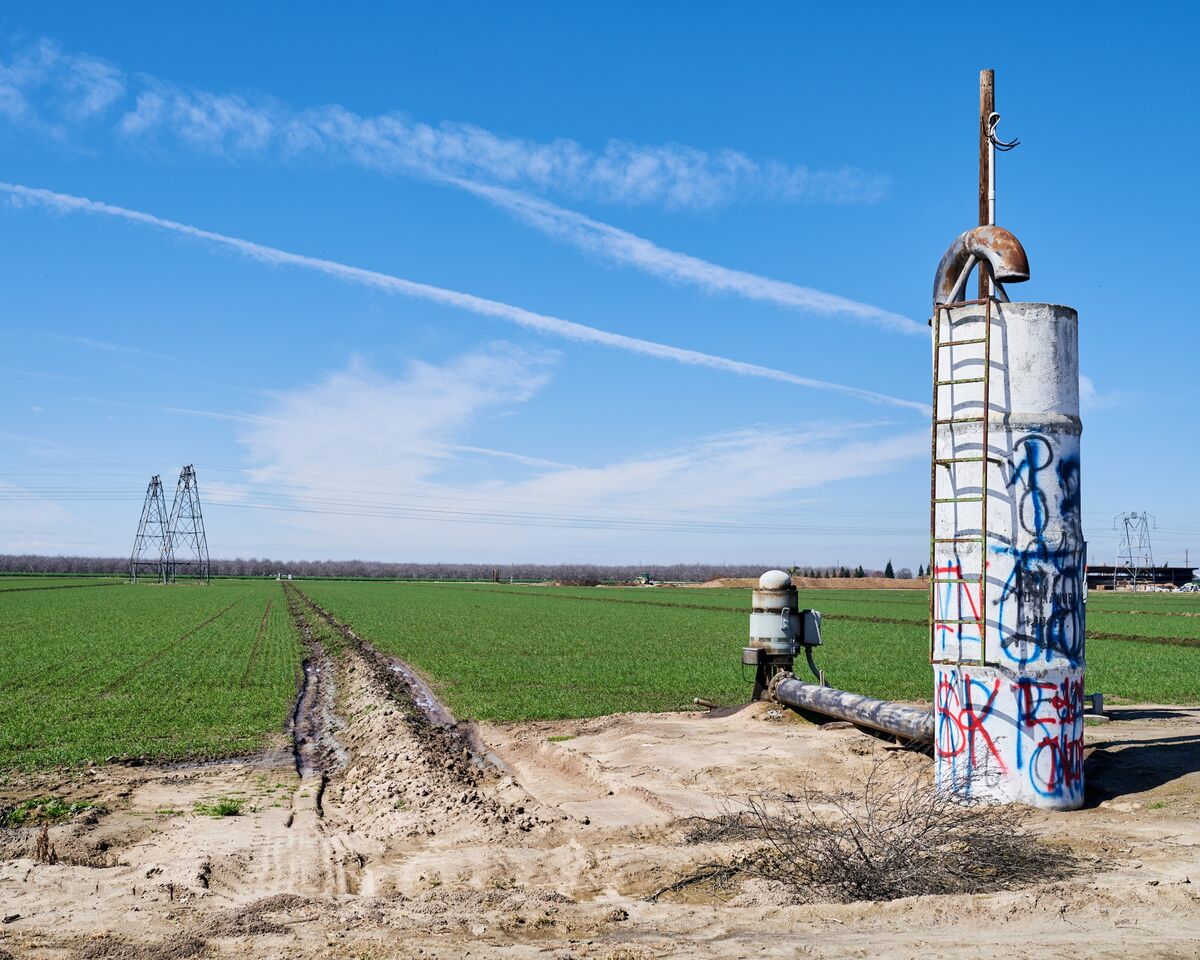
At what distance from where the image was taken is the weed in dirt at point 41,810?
1036cm

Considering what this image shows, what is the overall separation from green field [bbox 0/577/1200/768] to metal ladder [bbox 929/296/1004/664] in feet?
28.8

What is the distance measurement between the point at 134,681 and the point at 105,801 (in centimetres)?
1228

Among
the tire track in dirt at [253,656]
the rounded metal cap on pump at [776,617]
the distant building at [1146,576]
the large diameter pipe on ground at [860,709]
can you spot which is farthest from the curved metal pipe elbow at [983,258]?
the distant building at [1146,576]

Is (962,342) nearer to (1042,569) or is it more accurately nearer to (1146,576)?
(1042,569)

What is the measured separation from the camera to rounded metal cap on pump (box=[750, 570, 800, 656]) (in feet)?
54.6

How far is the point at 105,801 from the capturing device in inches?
448

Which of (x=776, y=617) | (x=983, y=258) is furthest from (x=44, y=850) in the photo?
(x=776, y=617)

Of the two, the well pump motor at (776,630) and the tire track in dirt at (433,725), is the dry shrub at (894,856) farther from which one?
the well pump motor at (776,630)

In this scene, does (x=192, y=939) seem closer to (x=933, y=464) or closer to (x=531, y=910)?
(x=531, y=910)

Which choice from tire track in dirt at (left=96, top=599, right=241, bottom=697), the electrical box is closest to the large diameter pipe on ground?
the electrical box

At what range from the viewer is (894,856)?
24.9 ft

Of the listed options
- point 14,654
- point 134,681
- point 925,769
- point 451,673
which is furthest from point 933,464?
point 14,654

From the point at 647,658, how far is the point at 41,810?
19.1 metres

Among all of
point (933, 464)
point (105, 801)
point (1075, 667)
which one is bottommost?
point (105, 801)
